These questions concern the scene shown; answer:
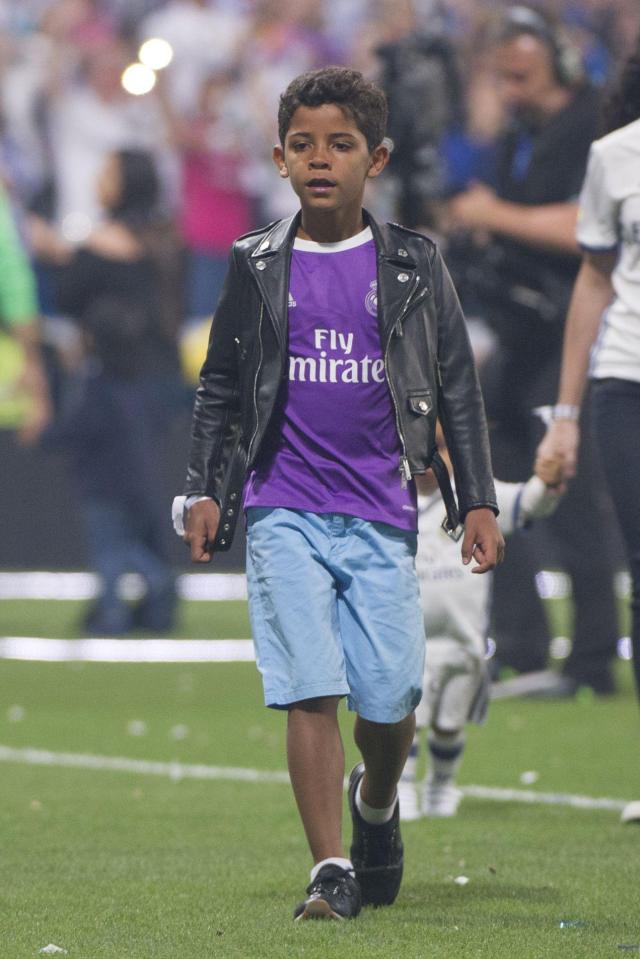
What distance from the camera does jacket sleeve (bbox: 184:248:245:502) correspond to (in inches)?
193

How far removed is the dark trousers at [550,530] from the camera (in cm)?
965

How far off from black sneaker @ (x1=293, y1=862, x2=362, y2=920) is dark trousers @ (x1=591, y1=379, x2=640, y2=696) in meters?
1.30

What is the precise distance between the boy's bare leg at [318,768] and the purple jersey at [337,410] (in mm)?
439

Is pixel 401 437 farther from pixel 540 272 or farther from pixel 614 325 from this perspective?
pixel 540 272

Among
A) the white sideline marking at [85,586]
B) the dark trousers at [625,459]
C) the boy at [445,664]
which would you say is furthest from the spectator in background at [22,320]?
the dark trousers at [625,459]

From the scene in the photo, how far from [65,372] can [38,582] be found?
196 centimetres

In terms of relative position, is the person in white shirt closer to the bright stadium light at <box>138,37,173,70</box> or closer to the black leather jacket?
the black leather jacket

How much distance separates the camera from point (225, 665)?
11820mm

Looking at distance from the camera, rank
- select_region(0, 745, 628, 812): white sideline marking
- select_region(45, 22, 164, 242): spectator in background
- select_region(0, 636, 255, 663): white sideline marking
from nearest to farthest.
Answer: select_region(0, 745, 628, 812): white sideline marking
select_region(0, 636, 255, 663): white sideline marking
select_region(45, 22, 164, 242): spectator in background

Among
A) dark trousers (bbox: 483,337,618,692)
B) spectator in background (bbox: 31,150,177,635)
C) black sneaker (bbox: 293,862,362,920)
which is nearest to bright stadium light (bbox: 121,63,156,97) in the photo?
spectator in background (bbox: 31,150,177,635)

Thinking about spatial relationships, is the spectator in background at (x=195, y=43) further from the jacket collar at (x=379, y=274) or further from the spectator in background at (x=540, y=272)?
the jacket collar at (x=379, y=274)

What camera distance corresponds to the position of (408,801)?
653cm

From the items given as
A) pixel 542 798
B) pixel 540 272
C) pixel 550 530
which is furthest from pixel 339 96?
pixel 550 530

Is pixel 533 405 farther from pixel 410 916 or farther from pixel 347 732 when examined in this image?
pixel 410 916
